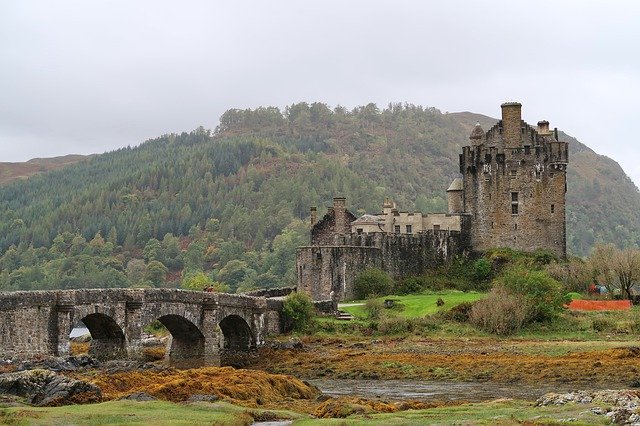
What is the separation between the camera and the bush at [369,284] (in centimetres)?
9169

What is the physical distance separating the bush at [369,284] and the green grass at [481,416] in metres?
50.4

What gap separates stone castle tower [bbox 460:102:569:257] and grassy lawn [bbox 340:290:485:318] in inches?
391

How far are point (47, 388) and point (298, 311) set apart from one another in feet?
133

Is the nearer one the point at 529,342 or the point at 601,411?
the point at 601,411

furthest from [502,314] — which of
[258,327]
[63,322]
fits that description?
[63,322]

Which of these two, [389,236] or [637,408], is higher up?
[389,236]

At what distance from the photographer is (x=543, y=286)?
78.9 metres

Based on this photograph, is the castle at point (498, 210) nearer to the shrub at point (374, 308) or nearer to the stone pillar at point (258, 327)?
the shrub at point (374, 308)

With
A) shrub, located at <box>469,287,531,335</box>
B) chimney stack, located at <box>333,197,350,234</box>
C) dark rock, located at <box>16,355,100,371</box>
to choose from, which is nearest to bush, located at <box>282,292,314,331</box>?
shrub, located at <box>469,287,531,335</box>

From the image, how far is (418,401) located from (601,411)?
981cm

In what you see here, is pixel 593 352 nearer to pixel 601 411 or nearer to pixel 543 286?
pixel 543 286

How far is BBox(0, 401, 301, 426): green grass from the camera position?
109ft

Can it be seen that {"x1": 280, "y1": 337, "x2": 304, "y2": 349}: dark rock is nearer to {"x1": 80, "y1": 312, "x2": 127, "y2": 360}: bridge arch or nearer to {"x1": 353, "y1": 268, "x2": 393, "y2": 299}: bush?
{"x1": 80, "y1": 312, "x2": 127, "y2": 360}: bridge arch

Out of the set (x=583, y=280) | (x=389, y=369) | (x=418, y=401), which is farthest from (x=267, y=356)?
(x=583, y=280)
